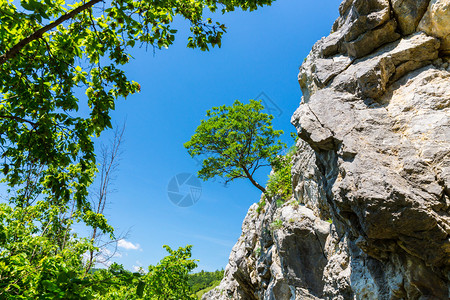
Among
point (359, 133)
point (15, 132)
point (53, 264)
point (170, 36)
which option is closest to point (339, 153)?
point (359, 133)

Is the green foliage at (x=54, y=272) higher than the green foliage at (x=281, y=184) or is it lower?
lower

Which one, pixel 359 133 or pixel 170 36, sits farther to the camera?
pixel 359 133

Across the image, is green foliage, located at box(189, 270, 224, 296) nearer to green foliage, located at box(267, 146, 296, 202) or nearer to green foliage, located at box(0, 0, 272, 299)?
green foliage, located at box(267, 146, 296, 202)

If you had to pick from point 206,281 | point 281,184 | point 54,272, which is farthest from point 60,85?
point 206,281

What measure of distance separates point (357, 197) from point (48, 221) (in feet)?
39.4

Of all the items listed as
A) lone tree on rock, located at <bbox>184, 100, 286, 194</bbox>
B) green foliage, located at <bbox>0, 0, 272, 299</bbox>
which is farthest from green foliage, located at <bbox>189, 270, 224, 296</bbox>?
green foliage, located at <bbox>0, 0, 272, 299</bbox>

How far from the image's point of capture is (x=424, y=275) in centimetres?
572

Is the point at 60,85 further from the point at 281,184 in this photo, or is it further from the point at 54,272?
the point at 281,184

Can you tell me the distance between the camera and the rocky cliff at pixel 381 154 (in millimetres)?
5591

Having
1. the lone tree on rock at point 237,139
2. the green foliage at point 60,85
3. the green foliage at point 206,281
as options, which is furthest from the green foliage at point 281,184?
the green foliage at point 206,281

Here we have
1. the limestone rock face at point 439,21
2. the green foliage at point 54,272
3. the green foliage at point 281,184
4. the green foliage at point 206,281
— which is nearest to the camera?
the green foliage at point 54,272

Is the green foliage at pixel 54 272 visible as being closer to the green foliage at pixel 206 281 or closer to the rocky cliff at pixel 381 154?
the rocky cliff at pixel 381 154

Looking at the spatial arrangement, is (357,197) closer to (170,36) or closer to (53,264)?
(170,36)

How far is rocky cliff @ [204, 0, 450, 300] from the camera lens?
220 inches
